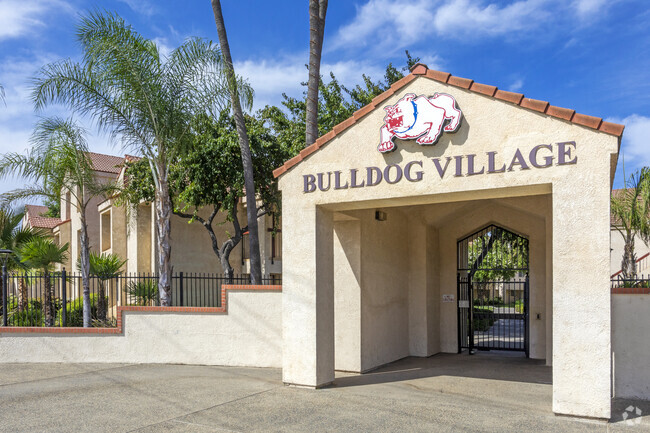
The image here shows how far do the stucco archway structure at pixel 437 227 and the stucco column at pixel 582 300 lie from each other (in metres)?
0.01

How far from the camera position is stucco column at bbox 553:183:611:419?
23.7ft

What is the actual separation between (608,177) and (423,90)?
3.06 meters

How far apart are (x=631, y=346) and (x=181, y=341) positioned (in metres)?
8.90

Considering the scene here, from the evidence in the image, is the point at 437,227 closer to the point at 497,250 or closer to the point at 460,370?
the point at 497,250

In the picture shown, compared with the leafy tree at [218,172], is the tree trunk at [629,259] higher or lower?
lower

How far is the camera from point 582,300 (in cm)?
738

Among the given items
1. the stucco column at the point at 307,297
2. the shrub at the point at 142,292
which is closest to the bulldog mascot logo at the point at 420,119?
the stucco column at the point at 307,297

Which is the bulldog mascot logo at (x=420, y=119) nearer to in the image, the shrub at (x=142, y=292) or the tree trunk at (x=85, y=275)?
the shrub at (x=142, y=292)

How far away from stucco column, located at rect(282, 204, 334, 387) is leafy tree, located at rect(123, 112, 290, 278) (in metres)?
7.84

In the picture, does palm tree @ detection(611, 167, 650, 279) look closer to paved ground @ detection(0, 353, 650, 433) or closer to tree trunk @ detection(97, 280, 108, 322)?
paved ground @ detection(0, 353, 650, 433)

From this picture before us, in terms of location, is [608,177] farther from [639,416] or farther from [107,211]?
[107,211]

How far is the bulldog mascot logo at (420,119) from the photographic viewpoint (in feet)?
27.5

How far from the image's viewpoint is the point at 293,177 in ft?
32.2

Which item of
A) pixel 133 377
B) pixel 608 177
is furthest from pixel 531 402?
pixel 133 377
